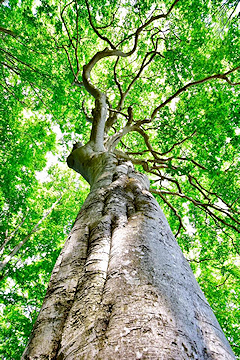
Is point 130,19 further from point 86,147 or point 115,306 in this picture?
point 115,306

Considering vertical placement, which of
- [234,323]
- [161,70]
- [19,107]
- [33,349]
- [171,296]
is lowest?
[33,349]

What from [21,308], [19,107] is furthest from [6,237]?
[19,107]

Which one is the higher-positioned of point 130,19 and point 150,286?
point 130,19

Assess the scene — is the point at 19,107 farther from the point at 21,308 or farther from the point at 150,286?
the point at 150,286

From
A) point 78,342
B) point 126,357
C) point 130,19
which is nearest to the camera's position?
point 126,357

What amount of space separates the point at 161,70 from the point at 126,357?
920 cm

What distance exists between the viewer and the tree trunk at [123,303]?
92 cm

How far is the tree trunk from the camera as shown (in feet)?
3.03

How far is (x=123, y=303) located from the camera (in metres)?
1.07

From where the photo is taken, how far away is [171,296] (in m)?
1.18

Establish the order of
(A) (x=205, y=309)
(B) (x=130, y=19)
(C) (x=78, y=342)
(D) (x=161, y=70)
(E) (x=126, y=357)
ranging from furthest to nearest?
(D) (x=161, y=70)
(B) (x=130, y=19)
(A) (x=205, y=309)
(C) (x=78, y=342)
(E) (x=126, y=357)

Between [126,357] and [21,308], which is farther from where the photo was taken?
[21,308]

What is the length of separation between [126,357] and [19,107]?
9.97 m

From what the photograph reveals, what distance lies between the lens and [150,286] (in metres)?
1.16
